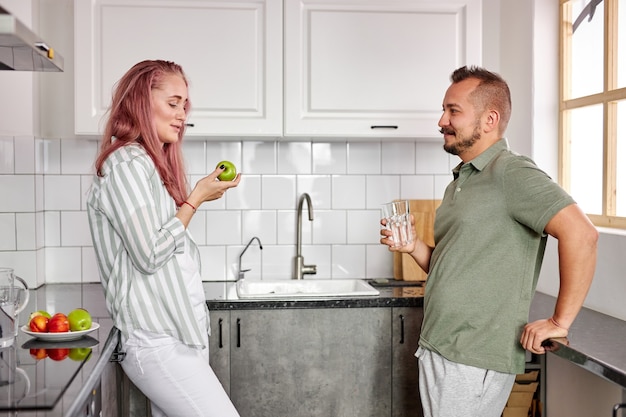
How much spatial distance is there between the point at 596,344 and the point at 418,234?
135 centimetres

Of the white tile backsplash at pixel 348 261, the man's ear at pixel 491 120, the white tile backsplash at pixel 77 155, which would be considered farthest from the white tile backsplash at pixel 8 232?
the man's ear at pixel 491 120

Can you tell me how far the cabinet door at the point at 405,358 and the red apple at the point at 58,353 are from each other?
1.42 m

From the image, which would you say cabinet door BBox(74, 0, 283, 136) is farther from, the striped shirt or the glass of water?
the striped shirt

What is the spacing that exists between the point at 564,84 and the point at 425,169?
80 centimetres

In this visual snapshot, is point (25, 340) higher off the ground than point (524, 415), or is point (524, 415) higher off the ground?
point (25, 340)

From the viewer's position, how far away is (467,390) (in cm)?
216

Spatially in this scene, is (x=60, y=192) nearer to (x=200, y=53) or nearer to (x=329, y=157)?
(x=200, y=53)

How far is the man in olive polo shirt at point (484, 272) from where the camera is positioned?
2.07m

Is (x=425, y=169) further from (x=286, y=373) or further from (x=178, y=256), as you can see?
(x=178, y=256)

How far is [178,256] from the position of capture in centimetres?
212

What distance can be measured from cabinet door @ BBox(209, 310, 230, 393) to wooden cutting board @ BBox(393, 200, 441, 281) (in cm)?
94

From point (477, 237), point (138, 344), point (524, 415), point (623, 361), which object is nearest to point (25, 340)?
point (138, 344)

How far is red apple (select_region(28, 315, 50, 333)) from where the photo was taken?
2.09 meters

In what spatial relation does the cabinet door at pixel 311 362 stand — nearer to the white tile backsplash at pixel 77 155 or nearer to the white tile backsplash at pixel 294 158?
the white tile backsplash at pixel 294 158
